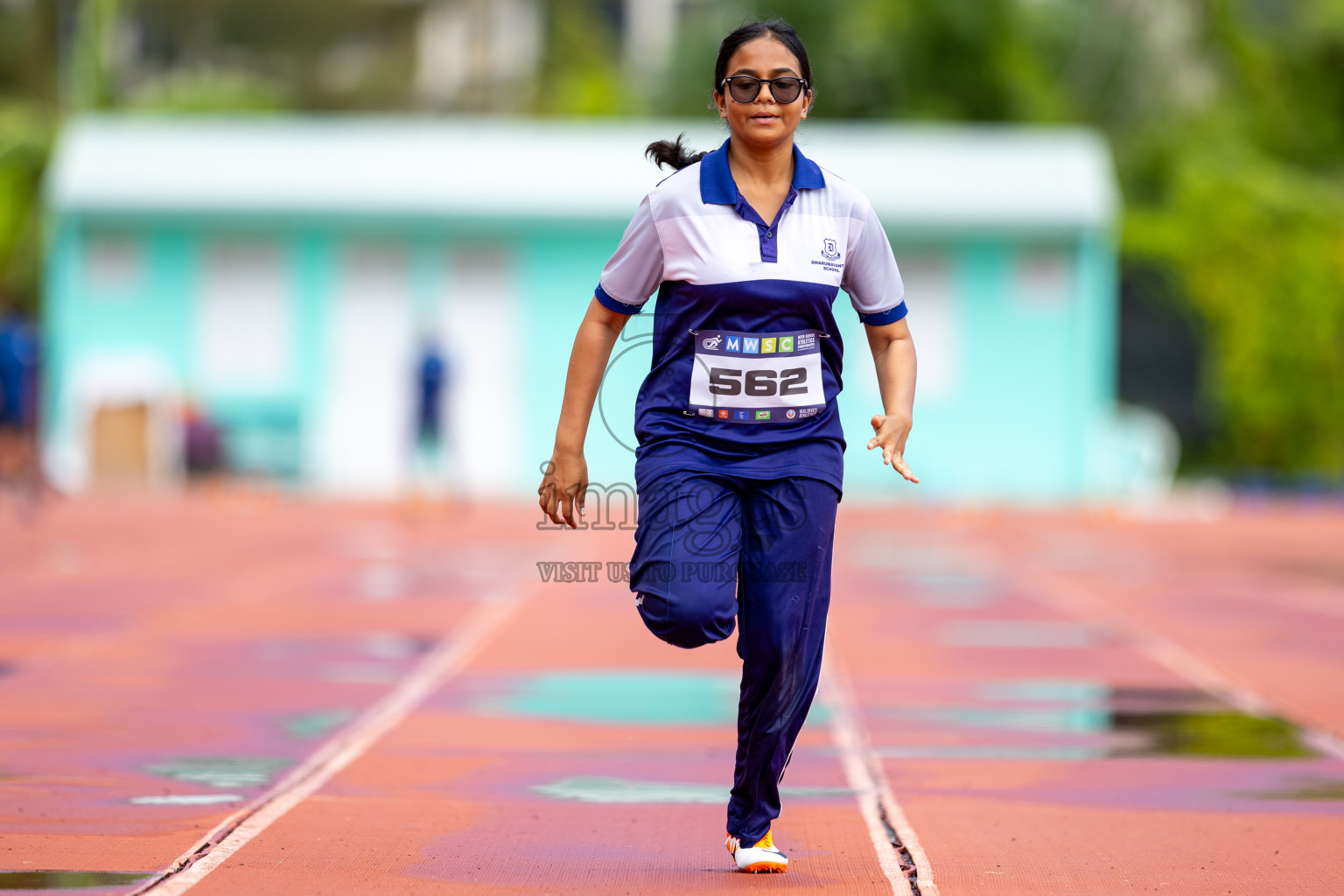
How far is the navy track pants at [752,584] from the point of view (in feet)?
16.1

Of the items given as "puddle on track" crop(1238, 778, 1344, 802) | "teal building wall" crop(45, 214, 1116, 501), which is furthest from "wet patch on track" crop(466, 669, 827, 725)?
"teal building wall" crop(45, 214, 1116, 501)

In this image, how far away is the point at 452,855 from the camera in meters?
5.31

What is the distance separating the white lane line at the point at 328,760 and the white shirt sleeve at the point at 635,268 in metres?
1.84

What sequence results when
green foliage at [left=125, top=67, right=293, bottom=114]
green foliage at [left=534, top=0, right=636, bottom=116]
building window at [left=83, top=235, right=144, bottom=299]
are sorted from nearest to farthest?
building window at [left=83, top=235, right=144, bottom=299] < green foliage at [left=534, top=0, right=636, bottom=116] < green foliage at [left=125, top=67, right=293, bottom=114]

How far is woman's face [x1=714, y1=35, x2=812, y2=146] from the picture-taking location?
16.3 feet

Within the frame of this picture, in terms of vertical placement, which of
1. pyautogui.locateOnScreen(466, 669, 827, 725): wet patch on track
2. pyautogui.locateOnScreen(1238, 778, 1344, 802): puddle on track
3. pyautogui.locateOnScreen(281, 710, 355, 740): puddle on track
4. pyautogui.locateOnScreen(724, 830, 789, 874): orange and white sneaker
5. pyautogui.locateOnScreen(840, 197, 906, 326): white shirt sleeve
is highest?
pyautogui.locateOnScreen(840, 197, 906, 326): white shirt sleeve

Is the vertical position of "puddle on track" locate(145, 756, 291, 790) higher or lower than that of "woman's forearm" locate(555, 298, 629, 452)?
lower

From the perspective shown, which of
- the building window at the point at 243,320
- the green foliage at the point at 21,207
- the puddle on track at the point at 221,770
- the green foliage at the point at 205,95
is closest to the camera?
the puddle on track at the point at 221,770

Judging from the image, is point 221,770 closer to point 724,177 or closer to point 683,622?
point 683,622

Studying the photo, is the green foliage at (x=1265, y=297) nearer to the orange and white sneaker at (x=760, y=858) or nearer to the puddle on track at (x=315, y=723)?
the puddle on track at (x=315, y=723)

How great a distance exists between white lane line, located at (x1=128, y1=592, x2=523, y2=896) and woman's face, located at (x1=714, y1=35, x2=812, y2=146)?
2.38 metres

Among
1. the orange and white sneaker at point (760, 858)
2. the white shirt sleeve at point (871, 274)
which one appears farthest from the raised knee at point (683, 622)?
the white shirt sleeve at point (871, 274)

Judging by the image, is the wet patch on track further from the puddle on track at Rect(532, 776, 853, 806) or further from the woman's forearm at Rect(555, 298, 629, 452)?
the woman's forearm at Rect(555, 298, 629, 452)

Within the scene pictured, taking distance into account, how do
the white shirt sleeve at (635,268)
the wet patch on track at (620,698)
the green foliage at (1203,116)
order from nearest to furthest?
the white shirt sleeve at (635,268) → the wet patch on track at (620,698) → the green foliage at (1203,116)
